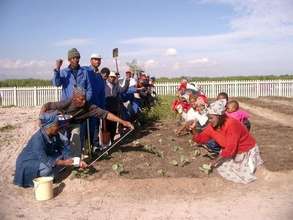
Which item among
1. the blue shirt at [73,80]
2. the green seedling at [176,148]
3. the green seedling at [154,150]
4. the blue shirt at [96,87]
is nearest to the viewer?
the blue shirt at [73,80]

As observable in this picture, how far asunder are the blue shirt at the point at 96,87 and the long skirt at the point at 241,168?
2445 millimetres

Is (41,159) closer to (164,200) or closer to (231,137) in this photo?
(164,200)

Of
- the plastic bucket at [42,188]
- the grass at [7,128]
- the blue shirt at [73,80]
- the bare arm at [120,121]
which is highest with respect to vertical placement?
the blue shirt at [73,80]

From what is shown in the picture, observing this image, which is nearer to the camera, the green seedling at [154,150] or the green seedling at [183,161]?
the green seedling at [183,161]

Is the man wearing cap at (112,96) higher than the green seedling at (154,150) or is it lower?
higher

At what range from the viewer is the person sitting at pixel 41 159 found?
6.44 metres

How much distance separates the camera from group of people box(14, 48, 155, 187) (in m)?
6.50

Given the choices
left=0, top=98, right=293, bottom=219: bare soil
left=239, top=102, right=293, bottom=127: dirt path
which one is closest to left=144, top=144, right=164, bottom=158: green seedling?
left=0, top=98, right=293, bottom=219: bare soil

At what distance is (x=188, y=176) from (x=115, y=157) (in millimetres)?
1647

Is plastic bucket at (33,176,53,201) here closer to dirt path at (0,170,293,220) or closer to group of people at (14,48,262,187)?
dirt path at (0,170,293,220)

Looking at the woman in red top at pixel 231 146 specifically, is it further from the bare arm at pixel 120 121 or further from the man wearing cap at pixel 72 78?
the man wearing cap at pixel 72 78

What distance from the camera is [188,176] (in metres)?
6.67

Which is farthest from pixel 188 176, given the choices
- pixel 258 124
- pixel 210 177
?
pixel 258 124

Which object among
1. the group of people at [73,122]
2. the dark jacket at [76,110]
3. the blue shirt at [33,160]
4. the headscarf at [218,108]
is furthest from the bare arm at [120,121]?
the headscarf at [218,108]
